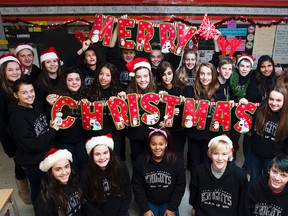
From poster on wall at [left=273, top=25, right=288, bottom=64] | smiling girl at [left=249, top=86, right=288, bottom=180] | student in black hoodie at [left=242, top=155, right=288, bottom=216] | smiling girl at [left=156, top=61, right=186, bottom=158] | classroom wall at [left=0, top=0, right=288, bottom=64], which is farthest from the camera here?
poster on wall at [left=273, top=25, right=288, bottom=64]

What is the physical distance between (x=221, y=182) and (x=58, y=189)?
1.39 m

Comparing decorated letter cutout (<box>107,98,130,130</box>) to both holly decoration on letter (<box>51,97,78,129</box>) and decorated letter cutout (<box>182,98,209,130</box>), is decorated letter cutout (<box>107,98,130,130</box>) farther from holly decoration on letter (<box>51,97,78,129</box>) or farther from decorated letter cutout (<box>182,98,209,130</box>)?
decorated letter cutout (<box>182,98,209,130</box>)

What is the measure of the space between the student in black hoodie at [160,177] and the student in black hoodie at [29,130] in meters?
0.92

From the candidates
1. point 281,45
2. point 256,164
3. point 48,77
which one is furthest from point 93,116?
point 281,45

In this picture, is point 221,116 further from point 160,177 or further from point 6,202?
point 6,202

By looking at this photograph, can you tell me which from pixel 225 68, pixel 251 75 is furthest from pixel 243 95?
pixel 225 68

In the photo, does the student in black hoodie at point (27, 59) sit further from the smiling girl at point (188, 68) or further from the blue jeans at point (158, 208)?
the blue jeans at point (158, 208)

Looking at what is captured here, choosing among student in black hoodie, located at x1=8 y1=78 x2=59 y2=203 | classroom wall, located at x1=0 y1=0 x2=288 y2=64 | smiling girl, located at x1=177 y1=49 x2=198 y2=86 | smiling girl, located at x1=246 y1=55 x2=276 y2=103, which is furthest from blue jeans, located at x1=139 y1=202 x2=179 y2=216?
classroom wall, located at x1=0 y1=0 x2=288 y2=64

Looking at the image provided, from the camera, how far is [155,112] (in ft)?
9.82

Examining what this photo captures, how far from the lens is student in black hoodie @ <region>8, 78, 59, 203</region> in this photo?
2.47m

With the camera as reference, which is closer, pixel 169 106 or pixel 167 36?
pixel 169 106

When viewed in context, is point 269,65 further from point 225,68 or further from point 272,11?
point 272,11

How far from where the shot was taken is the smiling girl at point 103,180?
2.49m

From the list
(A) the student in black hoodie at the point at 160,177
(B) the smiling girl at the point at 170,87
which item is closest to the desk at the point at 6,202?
(A) the student in black hoodie at the point at 160,177
